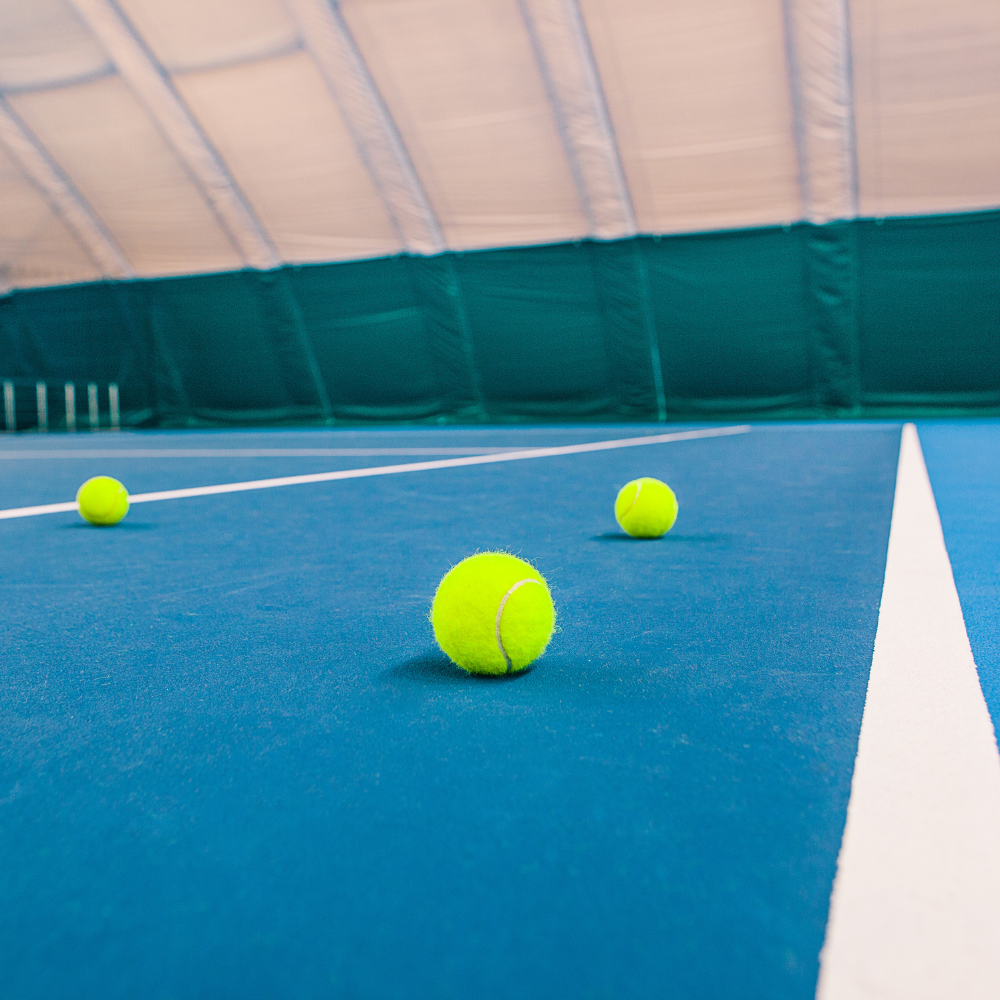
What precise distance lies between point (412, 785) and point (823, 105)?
44.3ft

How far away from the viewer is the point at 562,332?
16547 mm

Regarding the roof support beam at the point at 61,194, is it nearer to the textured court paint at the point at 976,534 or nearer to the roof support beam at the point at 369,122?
the roof support beam at the point at 369,122

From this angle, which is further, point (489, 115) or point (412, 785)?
point (489, 115)

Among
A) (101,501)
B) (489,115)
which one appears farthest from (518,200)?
(101,501)

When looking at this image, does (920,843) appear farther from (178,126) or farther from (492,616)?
(178,126)

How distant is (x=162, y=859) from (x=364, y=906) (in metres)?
0.26

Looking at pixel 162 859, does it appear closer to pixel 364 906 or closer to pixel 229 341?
pixel 364 906

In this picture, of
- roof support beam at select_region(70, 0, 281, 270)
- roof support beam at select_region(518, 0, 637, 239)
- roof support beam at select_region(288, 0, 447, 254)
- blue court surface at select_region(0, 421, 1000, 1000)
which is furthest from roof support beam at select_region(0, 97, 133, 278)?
blue court surface at select_region(0, 421, 1000, 1000)

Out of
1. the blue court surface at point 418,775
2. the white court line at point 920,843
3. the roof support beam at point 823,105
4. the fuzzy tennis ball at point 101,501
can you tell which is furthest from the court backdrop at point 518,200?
the white court line at point 920,843

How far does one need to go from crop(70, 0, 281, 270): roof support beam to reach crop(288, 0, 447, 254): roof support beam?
253cm

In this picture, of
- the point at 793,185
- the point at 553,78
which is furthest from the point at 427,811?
the point at 793,185

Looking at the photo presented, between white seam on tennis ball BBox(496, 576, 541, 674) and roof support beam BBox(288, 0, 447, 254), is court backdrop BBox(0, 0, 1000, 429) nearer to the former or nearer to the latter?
roof support beam BBox(288, 0, 447, 254)

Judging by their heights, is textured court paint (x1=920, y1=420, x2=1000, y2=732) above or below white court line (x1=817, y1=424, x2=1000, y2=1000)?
below

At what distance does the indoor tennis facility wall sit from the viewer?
Answer: 14.9 meters
